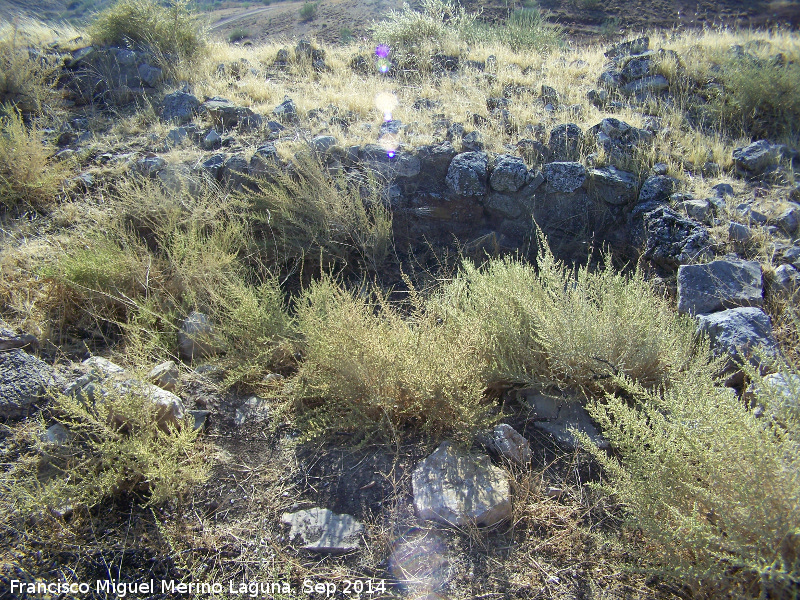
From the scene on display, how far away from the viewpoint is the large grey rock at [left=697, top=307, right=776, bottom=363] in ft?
9.64

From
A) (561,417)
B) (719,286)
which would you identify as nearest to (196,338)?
(561,417)

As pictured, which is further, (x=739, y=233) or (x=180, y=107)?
(x=180, y=107)

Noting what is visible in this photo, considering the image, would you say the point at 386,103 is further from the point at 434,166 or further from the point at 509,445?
the point at 509,445

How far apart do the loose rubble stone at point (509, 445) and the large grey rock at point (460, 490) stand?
4.1 inches

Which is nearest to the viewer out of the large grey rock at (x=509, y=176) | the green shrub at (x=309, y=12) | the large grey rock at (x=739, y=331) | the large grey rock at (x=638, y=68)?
the large grey rock at (x=739, y=331)

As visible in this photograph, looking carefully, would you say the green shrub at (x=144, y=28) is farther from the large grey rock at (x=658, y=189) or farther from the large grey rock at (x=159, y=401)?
the large grey rock at (x=658, y=189)

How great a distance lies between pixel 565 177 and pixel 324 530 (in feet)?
11.6

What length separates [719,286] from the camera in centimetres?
339

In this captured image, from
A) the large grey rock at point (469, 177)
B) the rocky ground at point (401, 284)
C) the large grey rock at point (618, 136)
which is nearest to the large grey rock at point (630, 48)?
the rocky ground at point (401, 284)

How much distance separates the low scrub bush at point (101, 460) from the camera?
239 cm

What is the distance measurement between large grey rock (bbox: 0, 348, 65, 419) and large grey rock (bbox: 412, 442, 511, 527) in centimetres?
219

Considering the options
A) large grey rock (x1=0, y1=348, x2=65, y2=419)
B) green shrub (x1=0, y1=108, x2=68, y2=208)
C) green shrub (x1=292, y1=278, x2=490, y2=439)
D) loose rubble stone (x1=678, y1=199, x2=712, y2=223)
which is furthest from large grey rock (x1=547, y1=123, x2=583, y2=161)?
green shrub (x1=0, y1=108, x2=68, y2=208)

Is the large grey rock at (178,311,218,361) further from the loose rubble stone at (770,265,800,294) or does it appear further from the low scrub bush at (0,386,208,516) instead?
the loose rubble stone at (770,265,800,294)

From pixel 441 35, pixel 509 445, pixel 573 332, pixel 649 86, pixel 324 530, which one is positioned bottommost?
pixel 324 530
